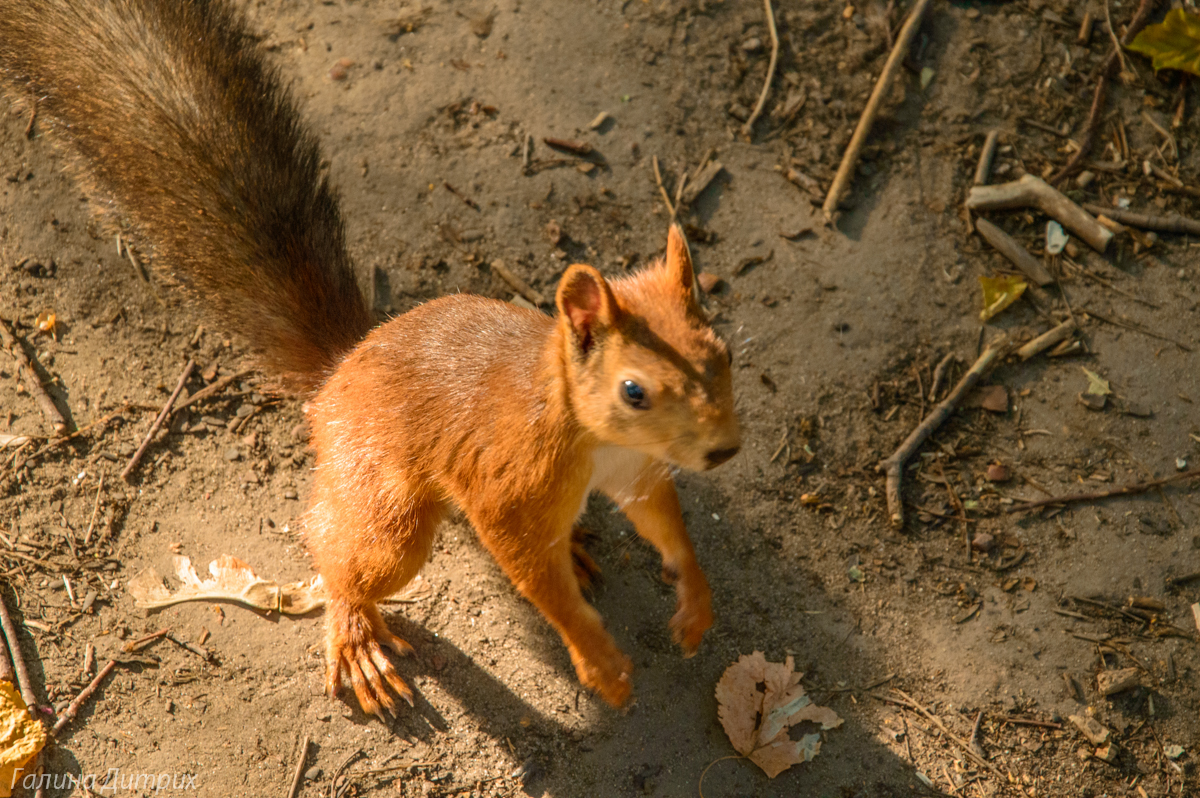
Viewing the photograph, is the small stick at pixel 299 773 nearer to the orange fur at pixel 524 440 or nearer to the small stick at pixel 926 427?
the orange fur at pixel 524 440

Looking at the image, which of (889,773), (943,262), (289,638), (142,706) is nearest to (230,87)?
(289,638)

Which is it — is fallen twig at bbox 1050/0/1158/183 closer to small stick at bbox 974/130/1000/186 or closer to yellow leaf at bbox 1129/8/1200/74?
yellow leaf at bbox 1129/8/1200/74

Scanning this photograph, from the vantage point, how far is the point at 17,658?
269 cm

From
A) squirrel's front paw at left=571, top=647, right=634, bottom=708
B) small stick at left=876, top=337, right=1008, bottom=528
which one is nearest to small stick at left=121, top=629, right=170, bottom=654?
squirrel's front paw at left=571, top=647, right=634, bottom=708

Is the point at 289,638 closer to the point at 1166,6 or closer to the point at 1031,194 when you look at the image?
the point at 1031,194

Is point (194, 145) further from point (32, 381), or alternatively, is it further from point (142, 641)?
point (142, 641)

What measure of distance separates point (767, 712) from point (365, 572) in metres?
1.25

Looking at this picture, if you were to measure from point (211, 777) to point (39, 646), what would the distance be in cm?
70

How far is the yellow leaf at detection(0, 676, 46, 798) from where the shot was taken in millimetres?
2504

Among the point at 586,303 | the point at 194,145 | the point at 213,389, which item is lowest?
the point at 213,389

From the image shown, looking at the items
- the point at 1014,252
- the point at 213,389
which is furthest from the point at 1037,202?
the point at 213,389

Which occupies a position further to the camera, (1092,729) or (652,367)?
(1092,729)

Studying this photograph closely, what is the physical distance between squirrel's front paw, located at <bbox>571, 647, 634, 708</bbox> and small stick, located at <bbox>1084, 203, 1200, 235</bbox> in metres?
2.52

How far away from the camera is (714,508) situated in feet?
9.95
